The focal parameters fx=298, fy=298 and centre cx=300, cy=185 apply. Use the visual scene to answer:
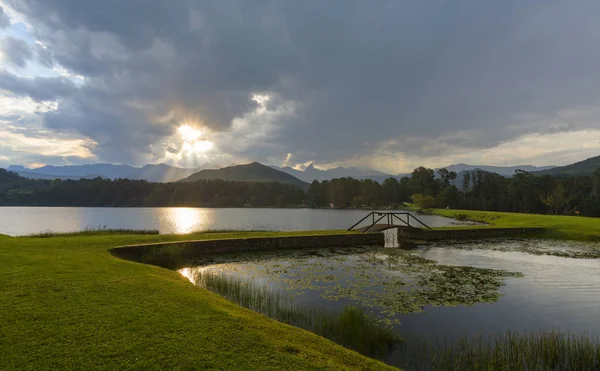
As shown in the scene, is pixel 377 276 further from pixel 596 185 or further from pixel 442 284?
pixel 596 185

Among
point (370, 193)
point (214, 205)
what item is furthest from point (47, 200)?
point (370, 193)

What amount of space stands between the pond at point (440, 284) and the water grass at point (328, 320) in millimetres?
498

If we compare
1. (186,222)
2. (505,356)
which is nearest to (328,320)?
(505,356)

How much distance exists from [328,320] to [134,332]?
4.95m

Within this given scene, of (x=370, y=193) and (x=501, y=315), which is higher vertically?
(x=370, y=193)

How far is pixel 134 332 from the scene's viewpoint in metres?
5.77

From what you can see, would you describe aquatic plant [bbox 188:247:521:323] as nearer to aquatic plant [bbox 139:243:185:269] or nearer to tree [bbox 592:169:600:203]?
aquatic plant [bbox 139:243:185:269]

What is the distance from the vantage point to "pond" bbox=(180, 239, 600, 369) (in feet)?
29.6

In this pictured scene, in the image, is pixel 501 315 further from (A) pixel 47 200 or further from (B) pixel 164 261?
(A) pixel 47 200

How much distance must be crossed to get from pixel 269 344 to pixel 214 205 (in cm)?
14444

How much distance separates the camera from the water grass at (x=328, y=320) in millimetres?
7430

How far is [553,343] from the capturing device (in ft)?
22.7

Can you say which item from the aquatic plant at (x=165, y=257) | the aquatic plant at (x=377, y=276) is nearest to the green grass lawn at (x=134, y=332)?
the aquatic plant at (x=377, y=276)

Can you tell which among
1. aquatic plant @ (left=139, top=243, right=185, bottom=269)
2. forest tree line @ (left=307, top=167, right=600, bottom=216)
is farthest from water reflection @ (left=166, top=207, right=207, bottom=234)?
forest tree line @ (left=307, top=167, right=600, bottom=216)
